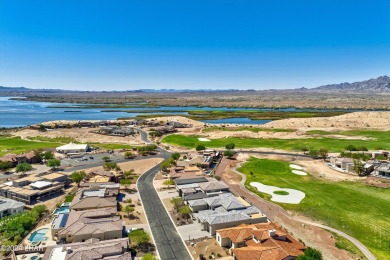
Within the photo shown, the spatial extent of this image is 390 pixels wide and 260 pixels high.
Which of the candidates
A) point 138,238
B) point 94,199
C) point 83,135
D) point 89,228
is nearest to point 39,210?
point 94,199

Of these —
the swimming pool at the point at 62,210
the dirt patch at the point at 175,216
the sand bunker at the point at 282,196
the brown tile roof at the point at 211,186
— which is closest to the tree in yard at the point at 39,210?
the swimming pool at the point at 62,210

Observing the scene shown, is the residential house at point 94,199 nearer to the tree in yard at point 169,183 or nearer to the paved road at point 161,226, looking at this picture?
the paved road at point 161,226

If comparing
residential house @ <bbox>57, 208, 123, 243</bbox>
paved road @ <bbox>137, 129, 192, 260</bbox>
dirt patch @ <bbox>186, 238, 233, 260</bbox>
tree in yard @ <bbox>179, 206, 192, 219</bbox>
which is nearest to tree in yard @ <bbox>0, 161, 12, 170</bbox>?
paved road @ <bbox>137, 129, 192, 260</bbox>

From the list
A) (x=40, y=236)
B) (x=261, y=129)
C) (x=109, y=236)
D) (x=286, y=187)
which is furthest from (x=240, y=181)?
(x=261, y=129)

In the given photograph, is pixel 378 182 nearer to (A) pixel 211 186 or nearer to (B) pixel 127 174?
(A) pixel 211 186

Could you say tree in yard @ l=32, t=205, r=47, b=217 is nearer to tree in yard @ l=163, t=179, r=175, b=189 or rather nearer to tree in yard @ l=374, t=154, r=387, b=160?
tree in yard @ l=163, t=179, r=175, b=189
